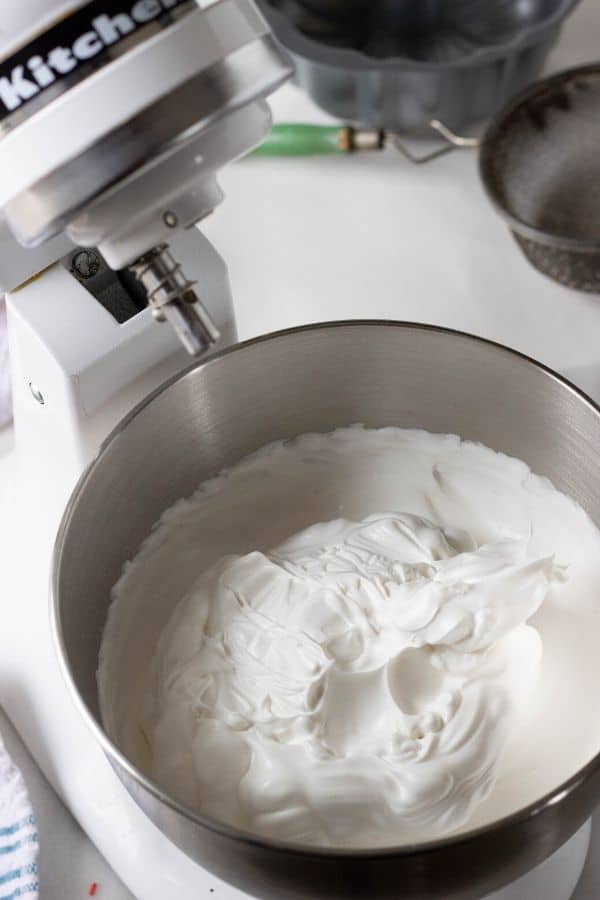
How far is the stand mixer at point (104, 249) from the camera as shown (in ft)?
1.52

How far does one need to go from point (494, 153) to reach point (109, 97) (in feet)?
2.09

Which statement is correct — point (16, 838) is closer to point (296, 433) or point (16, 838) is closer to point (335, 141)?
point (296, 433)

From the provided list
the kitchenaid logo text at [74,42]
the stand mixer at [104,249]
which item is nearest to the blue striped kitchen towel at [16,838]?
the stand mixer at [104,249]

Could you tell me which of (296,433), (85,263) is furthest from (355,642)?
(85,263)

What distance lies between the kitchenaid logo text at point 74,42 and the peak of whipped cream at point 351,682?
1.19 feet

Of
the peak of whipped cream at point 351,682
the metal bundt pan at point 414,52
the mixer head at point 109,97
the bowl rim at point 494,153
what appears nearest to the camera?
the mixer head at point 109,97

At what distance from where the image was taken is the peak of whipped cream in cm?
63

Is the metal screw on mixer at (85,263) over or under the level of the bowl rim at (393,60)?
over

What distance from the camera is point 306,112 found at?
3.72ft

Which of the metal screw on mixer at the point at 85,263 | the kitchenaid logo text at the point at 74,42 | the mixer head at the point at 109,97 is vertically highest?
the kitchenaid logo text at the point at 74,42

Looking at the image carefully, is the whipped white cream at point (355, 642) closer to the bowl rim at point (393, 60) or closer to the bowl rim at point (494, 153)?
the bowl rim at point (494, 153)

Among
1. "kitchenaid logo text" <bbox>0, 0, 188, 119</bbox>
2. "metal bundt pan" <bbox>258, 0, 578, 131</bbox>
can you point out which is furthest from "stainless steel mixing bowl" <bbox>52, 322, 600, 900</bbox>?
"metal bundt pan" <bbox>258, 0, 578, 131</bbox>

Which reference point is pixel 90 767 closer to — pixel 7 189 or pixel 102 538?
pixel 102 538

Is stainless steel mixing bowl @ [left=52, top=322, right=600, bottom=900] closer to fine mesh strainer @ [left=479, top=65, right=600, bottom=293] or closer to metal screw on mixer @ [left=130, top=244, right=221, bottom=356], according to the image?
metal screw on mixer @ [left=130, top=244, right=221, bottom=356]
